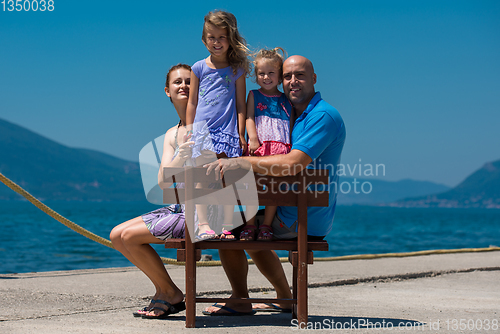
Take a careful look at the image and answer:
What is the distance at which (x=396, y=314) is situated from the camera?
3986 millimetres

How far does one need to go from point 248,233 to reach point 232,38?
1.28 meters

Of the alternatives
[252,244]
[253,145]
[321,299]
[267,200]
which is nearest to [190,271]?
[252,244]

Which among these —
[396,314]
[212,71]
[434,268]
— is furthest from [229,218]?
[434,268]

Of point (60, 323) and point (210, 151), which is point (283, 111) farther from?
point (60, 323)

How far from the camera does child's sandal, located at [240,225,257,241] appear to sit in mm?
3250

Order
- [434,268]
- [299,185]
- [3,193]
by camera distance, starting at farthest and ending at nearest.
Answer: [3,193]
[434,268]
[299,185]

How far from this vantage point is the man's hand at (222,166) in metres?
3.13

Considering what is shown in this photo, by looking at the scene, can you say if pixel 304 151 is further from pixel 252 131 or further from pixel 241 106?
pixel 241 106

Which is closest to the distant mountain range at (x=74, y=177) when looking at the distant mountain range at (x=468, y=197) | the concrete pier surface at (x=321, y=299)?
the distant mountain range at (x=468, y=197)

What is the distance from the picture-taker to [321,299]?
15.6 feet

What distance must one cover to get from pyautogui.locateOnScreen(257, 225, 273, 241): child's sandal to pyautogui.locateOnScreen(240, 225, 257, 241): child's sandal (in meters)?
0.04

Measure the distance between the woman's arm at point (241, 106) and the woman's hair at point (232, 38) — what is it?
0.08m

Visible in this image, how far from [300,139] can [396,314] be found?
5.52 feet

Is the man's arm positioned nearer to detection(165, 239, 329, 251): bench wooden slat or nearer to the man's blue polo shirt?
the man's blue polo shirt
